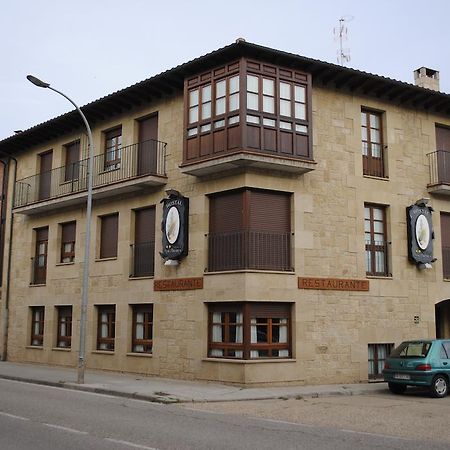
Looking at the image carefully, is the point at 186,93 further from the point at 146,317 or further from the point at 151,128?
the point at 146,317

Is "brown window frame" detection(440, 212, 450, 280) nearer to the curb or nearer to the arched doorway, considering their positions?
the arched doorway

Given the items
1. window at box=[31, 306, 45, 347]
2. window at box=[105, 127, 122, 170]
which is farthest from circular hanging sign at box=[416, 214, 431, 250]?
window at box=[31, 306, 45, 347]

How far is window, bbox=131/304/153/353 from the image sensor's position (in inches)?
798

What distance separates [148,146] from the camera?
21281 mm

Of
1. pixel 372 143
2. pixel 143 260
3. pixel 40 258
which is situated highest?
pixel 372 143

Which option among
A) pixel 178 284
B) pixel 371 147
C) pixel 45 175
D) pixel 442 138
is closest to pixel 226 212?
pixel 178 284

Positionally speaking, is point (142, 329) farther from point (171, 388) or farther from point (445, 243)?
point (445, 243)

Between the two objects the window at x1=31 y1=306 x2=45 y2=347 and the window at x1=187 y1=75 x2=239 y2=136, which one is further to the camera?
the window at x1=31 y1=306 x2=45 y2=347

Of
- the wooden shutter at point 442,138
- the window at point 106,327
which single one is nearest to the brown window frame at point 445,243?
the wooden shutter at point 442,138

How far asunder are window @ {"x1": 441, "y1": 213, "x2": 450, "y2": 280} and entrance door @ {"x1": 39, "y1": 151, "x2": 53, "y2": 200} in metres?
14.8

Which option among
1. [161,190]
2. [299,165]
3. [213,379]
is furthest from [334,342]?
[161,190]

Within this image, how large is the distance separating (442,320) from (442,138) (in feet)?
20.8

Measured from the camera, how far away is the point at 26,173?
27.4 meters

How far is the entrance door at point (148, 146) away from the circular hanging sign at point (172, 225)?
1.81m
